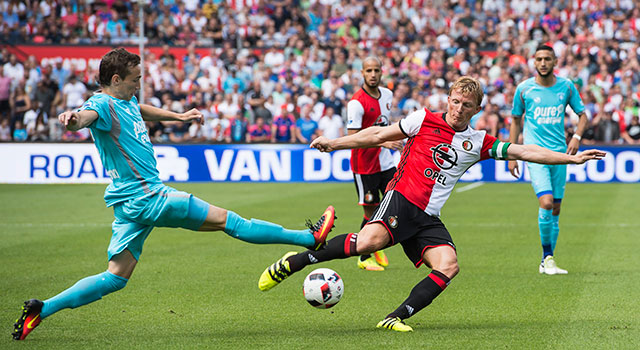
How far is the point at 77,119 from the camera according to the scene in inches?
205

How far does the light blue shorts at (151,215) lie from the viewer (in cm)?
562

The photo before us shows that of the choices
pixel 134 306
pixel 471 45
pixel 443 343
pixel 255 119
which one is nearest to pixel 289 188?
pixel 255 119

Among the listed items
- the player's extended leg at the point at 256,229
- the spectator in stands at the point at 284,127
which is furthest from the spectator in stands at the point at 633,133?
the player's extended leg at the point at 256,229

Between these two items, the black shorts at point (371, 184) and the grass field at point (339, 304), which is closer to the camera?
the grass field at point (339, 304)

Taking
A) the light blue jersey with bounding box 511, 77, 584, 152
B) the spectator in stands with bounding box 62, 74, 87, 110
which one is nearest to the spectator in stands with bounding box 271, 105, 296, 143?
the spectator in stands with bounding box 62, 74, 87, 110

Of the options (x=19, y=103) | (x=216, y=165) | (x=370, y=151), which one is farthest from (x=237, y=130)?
(x=370, y=151)

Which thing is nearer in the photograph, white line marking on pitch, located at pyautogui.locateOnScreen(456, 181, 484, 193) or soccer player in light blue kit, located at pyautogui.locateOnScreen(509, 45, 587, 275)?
soccer player in light blue kit, located at pyautogui.locateOnScreen(509, 45, 587, 275)

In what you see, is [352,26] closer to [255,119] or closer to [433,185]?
[255,119]

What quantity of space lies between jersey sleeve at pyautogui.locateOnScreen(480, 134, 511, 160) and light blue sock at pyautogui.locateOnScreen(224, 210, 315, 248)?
1473mm

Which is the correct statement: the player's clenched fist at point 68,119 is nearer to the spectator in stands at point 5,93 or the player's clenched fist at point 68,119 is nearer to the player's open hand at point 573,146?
the player's open hand at point 573,146

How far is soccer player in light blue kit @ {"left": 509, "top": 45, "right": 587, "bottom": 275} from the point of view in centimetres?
871

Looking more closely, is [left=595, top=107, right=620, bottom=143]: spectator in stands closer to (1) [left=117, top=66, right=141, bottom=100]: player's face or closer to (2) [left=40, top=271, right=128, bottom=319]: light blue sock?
(1) [left=117, top=66, right=141, bottom=100]: player's face

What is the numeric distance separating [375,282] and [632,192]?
11.9m

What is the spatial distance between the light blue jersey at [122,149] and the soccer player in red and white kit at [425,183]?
1291mm
